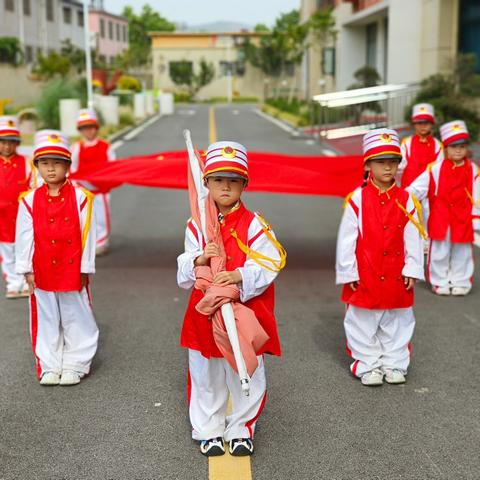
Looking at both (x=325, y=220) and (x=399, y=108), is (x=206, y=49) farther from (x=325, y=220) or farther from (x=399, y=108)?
(x=325, y=220)

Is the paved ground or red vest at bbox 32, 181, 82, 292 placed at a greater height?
red vest at bbox 32, 181, 82, 292

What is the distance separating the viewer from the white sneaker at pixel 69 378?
5.59 m

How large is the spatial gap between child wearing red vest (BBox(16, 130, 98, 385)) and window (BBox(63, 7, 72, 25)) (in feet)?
186

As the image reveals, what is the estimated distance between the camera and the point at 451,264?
8.16m

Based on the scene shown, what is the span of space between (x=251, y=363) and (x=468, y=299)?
14.6 feet

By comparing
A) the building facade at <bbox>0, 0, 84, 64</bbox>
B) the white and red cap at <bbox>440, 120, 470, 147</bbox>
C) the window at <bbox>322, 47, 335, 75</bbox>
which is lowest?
the white and red cap at <bbox>440, 120, 470, 147</bbox>

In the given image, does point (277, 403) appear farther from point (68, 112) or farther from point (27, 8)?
point (27, 8)

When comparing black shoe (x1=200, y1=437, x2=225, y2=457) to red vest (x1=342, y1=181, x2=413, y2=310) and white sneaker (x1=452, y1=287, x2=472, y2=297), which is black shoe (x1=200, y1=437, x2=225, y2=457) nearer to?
red vest (x1=342, y1=181, x2=413, y2=310)

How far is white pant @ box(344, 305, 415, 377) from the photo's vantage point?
5633mm

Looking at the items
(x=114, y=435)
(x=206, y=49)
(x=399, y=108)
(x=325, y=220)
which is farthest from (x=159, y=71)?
(x=114, y=435)

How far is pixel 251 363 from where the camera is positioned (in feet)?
13.5

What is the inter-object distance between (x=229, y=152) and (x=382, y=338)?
2.13 meters

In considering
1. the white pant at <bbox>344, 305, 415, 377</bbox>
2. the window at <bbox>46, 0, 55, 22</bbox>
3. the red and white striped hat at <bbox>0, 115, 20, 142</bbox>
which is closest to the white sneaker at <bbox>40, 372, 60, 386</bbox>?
the white pant at <bbox>344, 305, 415, 377</bbox>

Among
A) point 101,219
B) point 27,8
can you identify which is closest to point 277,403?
point 101,219
